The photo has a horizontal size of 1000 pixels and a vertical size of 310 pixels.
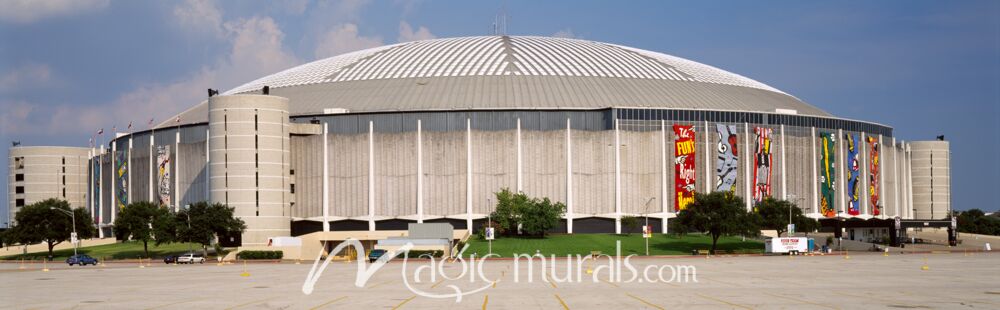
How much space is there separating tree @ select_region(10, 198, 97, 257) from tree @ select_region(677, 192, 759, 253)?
67.1m

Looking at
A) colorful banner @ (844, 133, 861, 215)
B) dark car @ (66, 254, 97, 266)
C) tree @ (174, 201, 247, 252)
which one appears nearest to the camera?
dark car @ (66, 254, 97, 266)

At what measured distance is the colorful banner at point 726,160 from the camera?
5669 inches

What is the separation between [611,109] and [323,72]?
156 feet

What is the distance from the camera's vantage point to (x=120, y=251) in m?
132

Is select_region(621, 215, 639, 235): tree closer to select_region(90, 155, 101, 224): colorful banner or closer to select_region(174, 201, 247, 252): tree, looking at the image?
select_region(174, 201, 247, 252): tree

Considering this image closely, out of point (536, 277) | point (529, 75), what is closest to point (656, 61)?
point (529, 75)

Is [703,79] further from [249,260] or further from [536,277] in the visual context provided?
[536,277]

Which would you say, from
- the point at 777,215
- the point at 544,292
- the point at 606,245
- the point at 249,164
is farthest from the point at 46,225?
the point at 544,292

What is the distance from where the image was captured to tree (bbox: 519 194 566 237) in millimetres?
128000

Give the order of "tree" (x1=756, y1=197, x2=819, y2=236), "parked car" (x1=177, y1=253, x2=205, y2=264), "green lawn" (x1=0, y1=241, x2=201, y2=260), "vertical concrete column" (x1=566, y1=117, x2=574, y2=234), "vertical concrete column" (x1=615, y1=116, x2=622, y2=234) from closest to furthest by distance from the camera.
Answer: "parked car" (x1=177, y1=253, x2=205, y2=264) → "green lawn" (x1=0, y1=241, x2=201, y2=260) → "tree" (x1=756, y1=197, x2=819, y2=236) → "vertical concrete column" (x1=566, y1=117, x2=574, y2=234) → "vertical concrete column" (x1=615, y1=116, x2=622, y2=234)

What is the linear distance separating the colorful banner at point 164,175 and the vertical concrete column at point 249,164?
699 inches

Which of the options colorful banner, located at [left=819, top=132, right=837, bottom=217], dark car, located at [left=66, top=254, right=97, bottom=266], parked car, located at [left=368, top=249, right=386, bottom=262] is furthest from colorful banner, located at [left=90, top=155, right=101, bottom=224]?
colorful banner, located at [left=819, top=132, right=837, bottom=217]

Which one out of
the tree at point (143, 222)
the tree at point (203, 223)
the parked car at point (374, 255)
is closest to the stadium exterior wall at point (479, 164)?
the tree at point (143, 222)

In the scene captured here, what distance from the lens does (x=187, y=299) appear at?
4653 cm
